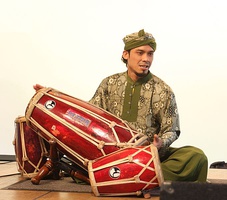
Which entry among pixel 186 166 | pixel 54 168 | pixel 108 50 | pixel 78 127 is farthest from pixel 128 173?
pixel 108 50

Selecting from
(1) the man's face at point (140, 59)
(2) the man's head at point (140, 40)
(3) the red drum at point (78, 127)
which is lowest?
(3) the red drum at point (78, 127)

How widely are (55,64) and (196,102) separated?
3.74ft

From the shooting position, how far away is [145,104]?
2.47m

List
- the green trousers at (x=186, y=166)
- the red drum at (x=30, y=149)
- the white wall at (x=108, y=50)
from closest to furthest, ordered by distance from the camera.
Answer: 1. the green trousers at (x=186, y=166)
2. the red drum at (x=30, y=149)
3. the white wall at (x=108, y=50)

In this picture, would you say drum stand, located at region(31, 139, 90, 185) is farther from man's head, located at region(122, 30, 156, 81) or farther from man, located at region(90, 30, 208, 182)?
man's head, located at region(122, 30, 156, 81)

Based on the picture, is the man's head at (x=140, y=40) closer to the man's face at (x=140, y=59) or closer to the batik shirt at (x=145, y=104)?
the man's face at (x=140, y=59)

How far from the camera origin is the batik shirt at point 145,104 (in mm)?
2434

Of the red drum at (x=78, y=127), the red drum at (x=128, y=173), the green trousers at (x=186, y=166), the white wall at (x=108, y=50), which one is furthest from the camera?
the white wall at (x=108, y=50)

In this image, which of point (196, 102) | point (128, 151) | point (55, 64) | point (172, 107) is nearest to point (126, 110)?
point (172, 107)

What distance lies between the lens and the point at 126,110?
249cm

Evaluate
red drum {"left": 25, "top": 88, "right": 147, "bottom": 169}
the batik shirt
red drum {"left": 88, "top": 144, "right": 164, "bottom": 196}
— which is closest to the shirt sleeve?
the batik shirt

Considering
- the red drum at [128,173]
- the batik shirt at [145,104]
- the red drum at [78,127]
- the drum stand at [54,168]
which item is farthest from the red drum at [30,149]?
the red drum at [128,173]

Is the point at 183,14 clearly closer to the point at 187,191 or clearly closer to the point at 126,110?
the point at 126,110

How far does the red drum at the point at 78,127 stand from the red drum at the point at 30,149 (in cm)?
28
